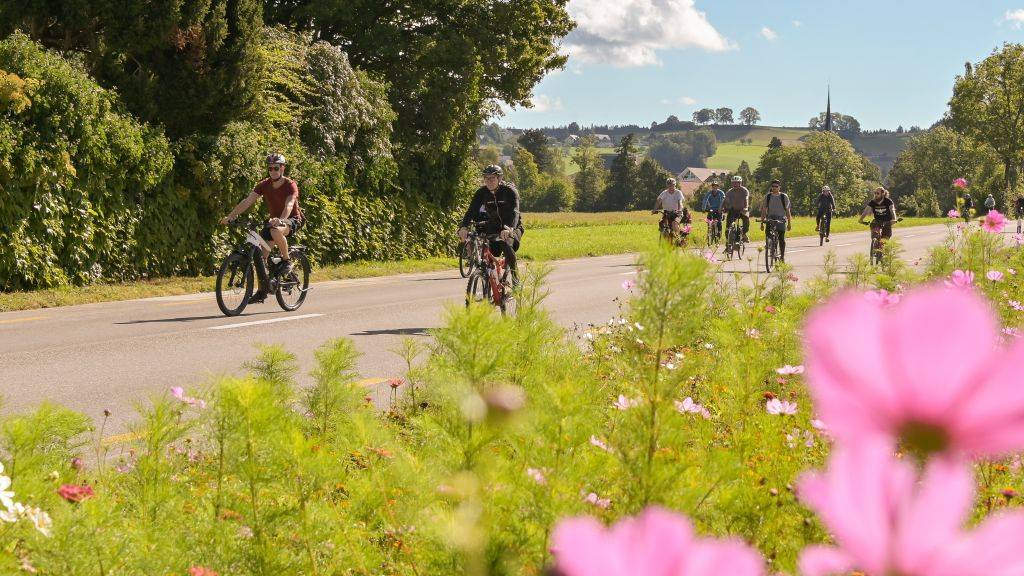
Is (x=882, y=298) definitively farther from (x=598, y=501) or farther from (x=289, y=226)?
(x=289, y=226)

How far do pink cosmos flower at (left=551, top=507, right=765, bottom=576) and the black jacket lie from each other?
10499mm

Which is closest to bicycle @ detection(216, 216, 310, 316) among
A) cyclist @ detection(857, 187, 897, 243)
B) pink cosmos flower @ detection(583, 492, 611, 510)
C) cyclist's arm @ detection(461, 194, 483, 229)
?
cyclist's arm @ detection(461, 194, 483, 229)

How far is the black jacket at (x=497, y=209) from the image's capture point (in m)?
10.9

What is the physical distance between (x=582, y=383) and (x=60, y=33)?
15.9 meters

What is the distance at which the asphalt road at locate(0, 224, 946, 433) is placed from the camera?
284 inches

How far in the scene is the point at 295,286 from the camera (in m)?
12.5

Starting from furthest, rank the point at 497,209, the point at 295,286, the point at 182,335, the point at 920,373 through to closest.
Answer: the point at 295,286 → the point at 497,209 → the point at 182,335 → the point at 920,373

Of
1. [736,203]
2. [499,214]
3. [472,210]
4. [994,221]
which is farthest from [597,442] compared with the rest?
[736,203]

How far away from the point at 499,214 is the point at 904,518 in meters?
10.6

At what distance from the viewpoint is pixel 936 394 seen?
0.99ft

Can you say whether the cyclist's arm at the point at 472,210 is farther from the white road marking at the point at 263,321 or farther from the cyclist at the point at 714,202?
the cyclist at the point at 714,202

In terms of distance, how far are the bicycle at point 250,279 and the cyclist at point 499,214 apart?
271 centimetres

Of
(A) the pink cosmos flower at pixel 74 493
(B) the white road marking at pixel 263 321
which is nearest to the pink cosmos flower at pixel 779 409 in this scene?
(A) the pink cosmos flower at pixel 74 493

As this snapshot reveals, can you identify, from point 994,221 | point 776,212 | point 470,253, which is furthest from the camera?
point 776,212
